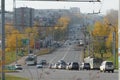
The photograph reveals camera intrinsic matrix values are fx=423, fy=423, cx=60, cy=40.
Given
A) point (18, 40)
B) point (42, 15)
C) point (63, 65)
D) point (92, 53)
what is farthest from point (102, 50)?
point (42, 15)

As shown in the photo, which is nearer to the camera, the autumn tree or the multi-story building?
the multi-story building

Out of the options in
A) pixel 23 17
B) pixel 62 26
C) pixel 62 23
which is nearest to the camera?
pixel 23 17

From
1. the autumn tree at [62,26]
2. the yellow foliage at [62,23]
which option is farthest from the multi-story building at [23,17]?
the autumn tree at [62,26]

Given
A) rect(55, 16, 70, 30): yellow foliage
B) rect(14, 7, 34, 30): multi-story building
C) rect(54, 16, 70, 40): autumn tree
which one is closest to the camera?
rect(14, 7, 34, 30): multi-story building

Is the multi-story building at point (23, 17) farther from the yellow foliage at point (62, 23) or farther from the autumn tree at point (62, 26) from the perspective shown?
the autumn tree at point (62, 26)

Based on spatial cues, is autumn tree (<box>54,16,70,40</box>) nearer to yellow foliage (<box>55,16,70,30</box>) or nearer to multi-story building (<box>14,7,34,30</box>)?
yellow foliage (<box>55,16,70,30</box>)

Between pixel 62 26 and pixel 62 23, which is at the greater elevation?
pixel 62 23

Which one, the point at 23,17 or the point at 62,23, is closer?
the point at 23,17

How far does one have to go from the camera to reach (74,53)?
293 ft

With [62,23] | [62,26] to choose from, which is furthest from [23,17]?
[62,23]

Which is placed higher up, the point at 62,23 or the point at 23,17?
the point at 62,23

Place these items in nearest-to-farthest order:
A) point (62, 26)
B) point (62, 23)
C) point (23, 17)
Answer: point (23, 17), point (62, 26), point (62, 23)

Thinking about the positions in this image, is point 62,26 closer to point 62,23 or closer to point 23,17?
point 62,23

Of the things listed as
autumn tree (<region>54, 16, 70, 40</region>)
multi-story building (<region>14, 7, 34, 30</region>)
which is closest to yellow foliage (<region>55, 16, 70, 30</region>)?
autumn tree (<region>54, 16, 70, 40</region>)
